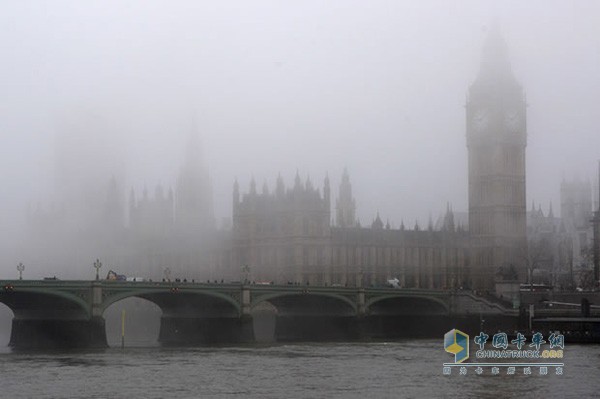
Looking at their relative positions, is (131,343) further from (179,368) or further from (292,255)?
(292,255)

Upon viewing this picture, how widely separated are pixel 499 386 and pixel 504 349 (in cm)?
2057

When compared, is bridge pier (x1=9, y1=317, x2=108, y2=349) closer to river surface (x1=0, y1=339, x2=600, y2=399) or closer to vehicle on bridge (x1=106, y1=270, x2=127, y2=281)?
river surface (x1=0, y1=339, x2=600, y2=399)

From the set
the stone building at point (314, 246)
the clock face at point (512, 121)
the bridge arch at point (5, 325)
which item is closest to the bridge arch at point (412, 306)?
the stone building at point (314, 246)

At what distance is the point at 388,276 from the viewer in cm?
12988

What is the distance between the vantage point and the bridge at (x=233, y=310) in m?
73.7

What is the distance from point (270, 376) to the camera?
182 ft

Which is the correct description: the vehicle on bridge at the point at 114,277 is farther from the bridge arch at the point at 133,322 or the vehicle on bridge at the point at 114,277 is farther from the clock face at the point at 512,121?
the clock face at the point at 512,121

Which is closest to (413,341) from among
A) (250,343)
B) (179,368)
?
→ (250,343)

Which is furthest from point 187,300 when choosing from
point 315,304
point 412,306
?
point 412,306

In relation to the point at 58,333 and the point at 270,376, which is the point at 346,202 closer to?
the point at 58,333

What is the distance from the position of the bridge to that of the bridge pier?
6 centimetres

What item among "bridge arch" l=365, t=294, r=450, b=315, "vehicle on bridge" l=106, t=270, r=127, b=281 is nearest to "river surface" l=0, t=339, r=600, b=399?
"vehicle on bridge" l=106, t=270, r=127, b=281

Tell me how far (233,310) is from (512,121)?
188 ft

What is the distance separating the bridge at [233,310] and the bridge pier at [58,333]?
0.20 feet
